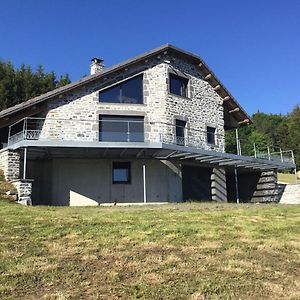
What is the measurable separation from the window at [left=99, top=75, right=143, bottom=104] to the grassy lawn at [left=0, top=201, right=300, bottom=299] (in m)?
10.7

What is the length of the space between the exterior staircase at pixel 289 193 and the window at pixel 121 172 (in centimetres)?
1112

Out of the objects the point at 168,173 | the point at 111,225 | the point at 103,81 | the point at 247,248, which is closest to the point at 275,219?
the point at 247,248

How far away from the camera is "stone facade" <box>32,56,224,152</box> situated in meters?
20.6

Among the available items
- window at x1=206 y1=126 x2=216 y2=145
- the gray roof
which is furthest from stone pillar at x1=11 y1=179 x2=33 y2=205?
window at x1=206 y1=126 x2=216 y2=145

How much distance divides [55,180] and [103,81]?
569cm

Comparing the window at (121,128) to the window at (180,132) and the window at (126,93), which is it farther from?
the window at (180,132)

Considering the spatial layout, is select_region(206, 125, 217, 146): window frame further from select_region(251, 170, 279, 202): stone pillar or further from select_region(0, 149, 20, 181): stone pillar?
select_region(0, 149, 20, 181): stone pillar

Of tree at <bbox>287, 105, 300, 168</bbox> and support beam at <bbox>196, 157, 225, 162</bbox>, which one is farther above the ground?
tree at <bbox>287, 105, 300, 168</bbox>

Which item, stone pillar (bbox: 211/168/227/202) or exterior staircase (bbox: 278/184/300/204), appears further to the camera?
exterior staircase (bbox: 278/184/300/204)

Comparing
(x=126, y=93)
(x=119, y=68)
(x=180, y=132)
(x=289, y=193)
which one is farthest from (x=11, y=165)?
(x=289, y=193)

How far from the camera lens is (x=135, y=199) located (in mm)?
21141

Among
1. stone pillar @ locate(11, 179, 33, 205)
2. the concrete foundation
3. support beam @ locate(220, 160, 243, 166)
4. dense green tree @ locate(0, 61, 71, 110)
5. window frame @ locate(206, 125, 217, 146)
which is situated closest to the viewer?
stone pillar @ locate(11, 179, 33, 205)

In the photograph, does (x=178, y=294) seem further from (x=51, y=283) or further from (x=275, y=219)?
(x=275, y=219)

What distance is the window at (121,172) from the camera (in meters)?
21.1
